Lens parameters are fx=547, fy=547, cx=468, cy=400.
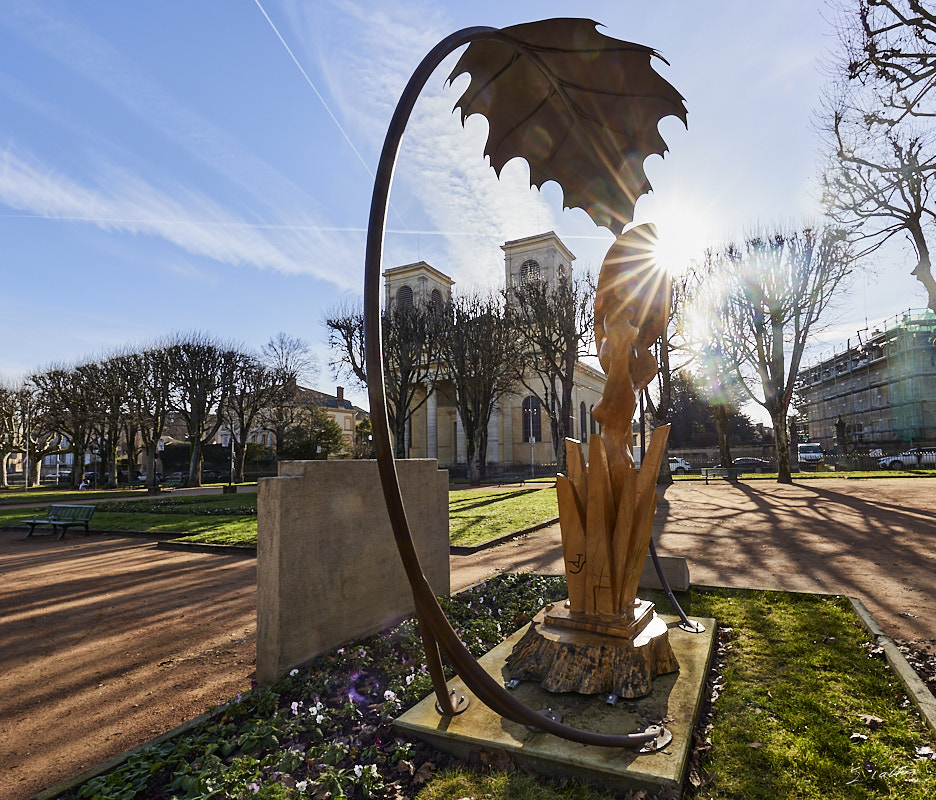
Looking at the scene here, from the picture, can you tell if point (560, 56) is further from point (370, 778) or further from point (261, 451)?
point (261, 451)

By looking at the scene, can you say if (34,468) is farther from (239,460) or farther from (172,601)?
(172,601)

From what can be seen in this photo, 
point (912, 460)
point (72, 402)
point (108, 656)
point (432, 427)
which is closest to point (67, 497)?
→ point (72, 402)

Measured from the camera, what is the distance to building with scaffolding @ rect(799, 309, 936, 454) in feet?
139

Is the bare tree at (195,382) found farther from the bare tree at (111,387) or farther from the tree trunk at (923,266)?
the tree trunk at (923,266)

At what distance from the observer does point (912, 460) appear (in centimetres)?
3441

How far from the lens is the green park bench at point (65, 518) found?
13672mm

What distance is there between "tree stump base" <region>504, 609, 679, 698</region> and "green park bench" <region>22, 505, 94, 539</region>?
45.8ft

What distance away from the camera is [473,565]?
347 inches

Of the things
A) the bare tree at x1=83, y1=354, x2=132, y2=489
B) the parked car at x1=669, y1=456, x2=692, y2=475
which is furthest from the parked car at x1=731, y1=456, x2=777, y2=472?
the bare tree at x1=83, y1=354, x2=132, y2=489

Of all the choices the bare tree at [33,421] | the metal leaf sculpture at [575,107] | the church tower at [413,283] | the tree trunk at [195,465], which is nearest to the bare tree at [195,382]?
the tree trunk at [195,465]

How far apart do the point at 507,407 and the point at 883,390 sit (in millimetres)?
34562

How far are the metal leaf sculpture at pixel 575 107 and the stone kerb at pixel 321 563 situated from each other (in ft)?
9.45

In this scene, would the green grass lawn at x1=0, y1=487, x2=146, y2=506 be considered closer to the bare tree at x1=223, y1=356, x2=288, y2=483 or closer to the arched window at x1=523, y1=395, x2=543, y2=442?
the bare tree at x1=223, y1=356, x2=288, y2=483

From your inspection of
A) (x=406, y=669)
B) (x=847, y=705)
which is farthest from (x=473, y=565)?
(x=847, y=705)
